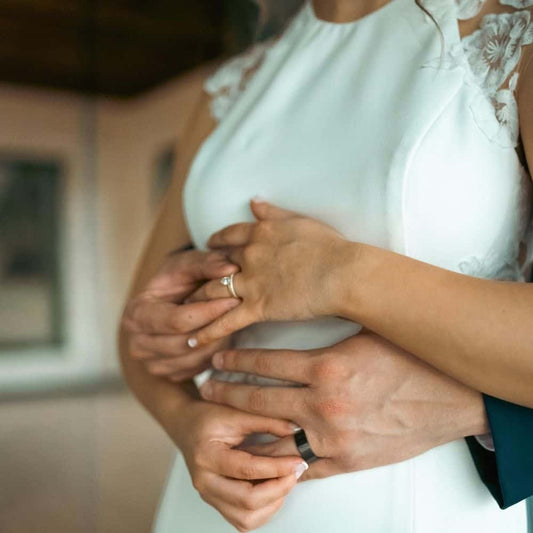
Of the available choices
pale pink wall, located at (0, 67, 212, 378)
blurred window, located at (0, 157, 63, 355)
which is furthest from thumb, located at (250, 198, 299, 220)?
blurred window, located at (0, 157, 63, 355)

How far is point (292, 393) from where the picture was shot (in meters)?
0.72

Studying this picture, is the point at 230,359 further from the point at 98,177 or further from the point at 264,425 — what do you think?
the point at 98,177

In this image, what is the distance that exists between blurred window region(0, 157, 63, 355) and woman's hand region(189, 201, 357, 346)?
261 inches

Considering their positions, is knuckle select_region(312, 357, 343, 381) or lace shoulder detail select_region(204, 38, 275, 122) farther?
lace shoulder detail select_region(204, 38, 275, 122)

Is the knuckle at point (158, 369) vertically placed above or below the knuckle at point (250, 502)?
above

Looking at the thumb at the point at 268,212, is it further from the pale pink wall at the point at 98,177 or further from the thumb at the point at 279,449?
the pale pink wall at the point at 98,177

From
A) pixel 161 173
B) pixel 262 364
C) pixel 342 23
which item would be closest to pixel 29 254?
pixel 161 173

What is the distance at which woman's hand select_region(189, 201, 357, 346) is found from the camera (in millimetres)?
693

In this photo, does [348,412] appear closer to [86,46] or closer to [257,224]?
[257,224]

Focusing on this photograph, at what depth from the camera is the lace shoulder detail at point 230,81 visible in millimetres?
1087

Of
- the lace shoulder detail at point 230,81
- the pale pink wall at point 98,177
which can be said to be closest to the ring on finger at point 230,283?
the lace shoulder detail at point 230,81

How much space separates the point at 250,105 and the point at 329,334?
0.38 metres

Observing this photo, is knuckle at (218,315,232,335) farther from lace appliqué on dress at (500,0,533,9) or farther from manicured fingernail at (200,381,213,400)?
lace appliqué on dress at (500,0,533,9)

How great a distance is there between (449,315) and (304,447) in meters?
0.21
